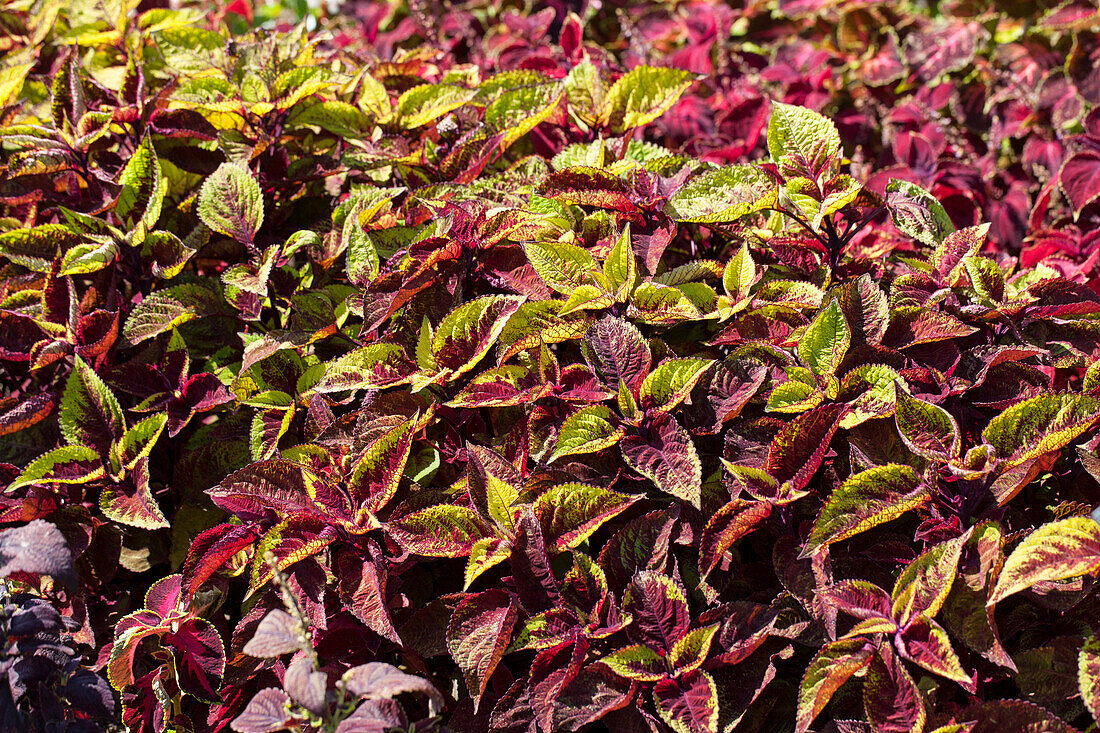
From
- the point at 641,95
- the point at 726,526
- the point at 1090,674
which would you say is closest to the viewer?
the point at 1090,674

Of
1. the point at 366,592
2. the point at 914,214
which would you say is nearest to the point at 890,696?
the point at 366,592

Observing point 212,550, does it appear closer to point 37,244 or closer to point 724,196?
point 37,244

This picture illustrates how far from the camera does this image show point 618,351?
5.14 feet

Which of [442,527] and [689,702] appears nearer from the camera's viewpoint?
[689,702]

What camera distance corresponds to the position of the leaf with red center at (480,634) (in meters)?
1.40

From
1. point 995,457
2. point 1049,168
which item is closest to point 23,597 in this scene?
point 995,457

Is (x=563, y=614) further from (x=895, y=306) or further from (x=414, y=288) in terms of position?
(x=895, y=306)

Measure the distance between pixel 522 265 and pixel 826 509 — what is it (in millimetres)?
723

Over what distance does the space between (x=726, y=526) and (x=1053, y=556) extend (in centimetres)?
46

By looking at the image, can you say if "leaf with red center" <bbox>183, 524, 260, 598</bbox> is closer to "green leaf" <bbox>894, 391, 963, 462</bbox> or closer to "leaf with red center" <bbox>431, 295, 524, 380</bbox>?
"leaf with red center" <bbox>431, 295, 524, 380</bbox>

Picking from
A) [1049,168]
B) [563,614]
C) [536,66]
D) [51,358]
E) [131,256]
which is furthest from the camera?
[1049,168]

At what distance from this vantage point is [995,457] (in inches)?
54.3

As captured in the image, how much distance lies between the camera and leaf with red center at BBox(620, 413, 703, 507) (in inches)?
55.3

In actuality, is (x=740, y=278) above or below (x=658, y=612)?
above
